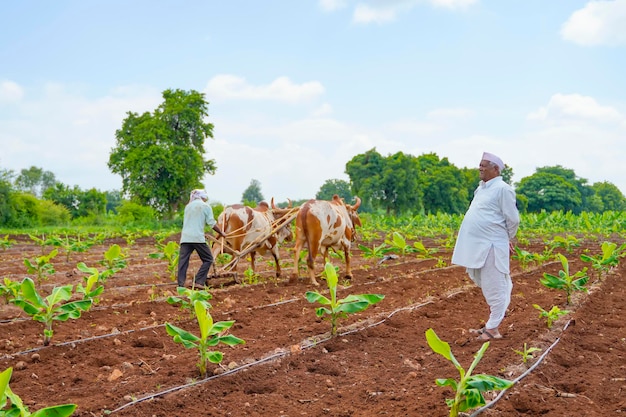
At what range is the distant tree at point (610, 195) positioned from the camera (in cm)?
8931

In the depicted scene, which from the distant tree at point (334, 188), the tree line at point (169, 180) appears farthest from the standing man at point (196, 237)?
the distant tree at point (334, 188)

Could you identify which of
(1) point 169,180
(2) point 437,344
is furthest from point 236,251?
(1) point 169,180

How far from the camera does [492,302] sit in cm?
607

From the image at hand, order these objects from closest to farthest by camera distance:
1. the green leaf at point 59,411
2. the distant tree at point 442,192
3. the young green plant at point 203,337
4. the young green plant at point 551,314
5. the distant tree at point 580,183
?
the green leaf at point 59,411 → the young green plant at point 203,337 → the young green plant at point 551,314 → the distant tree at point 442,192 → the distant tree at point 580,183

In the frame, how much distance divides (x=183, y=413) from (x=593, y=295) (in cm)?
665

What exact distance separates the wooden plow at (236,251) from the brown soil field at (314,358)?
3.06ft

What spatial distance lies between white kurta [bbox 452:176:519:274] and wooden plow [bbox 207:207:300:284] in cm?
479

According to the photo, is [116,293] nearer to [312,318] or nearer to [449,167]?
[312,318]

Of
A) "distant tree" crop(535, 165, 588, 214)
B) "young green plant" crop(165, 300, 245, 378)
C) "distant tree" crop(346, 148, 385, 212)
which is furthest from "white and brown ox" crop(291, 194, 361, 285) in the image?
"distant tree" crop(535, 165, 588, 214)

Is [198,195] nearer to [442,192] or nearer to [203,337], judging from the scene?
[203,337]

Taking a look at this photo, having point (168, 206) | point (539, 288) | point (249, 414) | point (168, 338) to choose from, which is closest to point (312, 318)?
point (168, 338)

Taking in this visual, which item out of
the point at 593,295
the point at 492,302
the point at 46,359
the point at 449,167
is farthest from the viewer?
the point at 449,167

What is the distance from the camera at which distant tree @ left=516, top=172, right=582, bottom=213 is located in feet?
215

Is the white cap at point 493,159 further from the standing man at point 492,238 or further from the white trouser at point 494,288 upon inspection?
the white trouser at point 494,288
